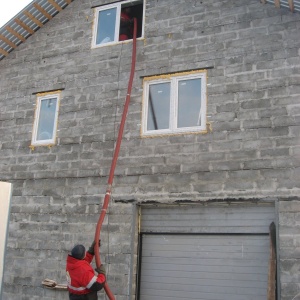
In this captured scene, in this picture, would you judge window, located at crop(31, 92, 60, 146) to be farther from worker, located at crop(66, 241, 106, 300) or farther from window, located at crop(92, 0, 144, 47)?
worker, located at crop(66, 241, 106, 300)

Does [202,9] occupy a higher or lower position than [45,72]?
higher

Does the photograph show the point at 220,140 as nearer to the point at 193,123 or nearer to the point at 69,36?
the point at 193,123

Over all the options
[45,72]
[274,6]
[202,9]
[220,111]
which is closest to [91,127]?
[45,72]

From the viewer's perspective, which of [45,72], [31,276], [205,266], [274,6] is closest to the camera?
[205,266]

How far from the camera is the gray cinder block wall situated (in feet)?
24.8

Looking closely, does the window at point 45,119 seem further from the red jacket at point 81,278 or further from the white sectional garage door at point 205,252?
the red jacket at point 81,278

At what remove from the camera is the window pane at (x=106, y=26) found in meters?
9.76

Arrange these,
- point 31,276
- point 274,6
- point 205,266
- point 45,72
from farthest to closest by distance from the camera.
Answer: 1. point 45,72
2. point 31,276
3. point 274,6
4. point 205,266

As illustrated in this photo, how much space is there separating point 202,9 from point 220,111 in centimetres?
233

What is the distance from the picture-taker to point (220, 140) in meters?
7.87

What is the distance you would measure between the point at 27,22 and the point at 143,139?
440 cm

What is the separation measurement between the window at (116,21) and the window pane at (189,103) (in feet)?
6.47

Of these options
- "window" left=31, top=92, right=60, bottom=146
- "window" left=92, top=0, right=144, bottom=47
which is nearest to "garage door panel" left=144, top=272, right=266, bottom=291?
"window" left=31, top=92, right=60, bottom=146

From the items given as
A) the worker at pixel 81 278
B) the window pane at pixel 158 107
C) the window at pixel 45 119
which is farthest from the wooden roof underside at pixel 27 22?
the worker at pixel 81 278
